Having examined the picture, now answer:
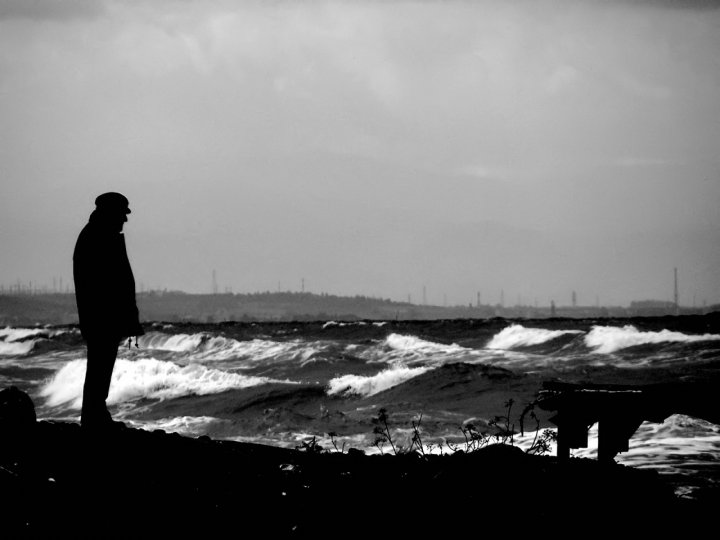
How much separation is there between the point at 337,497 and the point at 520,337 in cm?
4672

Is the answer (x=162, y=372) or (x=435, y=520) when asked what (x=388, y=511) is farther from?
(x=162, y=372)

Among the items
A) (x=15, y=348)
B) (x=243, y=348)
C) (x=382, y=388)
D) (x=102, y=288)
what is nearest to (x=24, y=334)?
(x=15, y=348)

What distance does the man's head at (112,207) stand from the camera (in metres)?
6.96

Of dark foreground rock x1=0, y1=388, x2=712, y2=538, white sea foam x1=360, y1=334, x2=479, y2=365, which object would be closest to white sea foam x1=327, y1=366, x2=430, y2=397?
white sea foam x1=360, y1=334, x2=479, y2=365

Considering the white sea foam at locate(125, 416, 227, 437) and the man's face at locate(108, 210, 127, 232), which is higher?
the man's face at locate(108, 210, 127, 232)

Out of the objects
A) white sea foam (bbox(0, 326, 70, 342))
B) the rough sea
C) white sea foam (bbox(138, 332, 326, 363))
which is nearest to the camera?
the rough sea

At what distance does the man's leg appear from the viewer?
22.8 ft

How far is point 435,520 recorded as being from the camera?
206 inches

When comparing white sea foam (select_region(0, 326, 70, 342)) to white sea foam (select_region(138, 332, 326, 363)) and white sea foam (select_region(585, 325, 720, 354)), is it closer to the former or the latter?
white sea foam (select_region(138, 332, 326, 363))

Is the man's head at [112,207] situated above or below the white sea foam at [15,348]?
above

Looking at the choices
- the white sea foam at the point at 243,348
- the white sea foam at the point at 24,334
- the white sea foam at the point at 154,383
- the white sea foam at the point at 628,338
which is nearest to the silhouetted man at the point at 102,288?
the white sea foam at the point at 154,383

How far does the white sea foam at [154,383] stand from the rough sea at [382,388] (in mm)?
56

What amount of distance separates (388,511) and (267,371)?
89.8ft

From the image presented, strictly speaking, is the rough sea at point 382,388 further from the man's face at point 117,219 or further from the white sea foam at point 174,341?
the white sea foam at point 174,341
